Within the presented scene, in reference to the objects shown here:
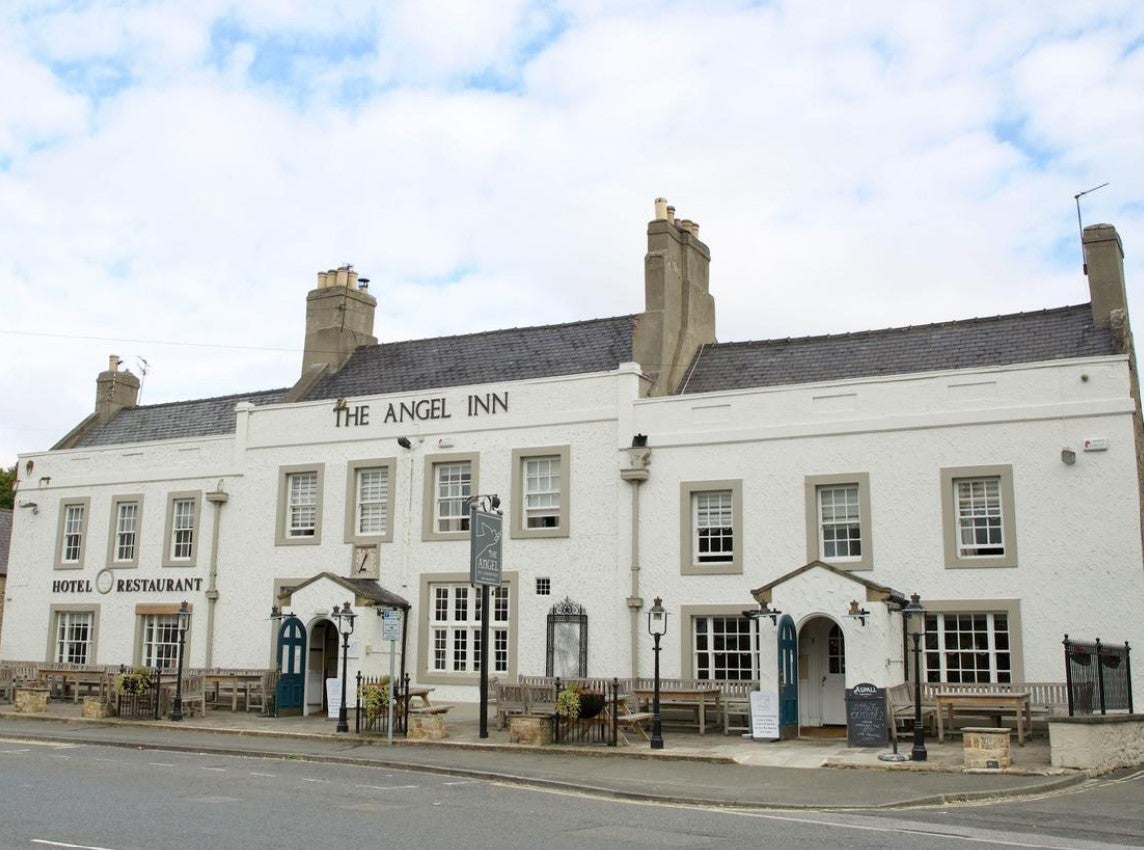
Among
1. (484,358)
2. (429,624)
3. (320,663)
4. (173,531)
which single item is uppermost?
(484,358)

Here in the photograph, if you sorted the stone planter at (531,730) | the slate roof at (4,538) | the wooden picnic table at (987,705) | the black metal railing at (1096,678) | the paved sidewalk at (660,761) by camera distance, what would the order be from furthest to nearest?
the slate roof at (4,538) → the stone planter at (531,730) → the wooden picnic table at (987,705) → the black metal railing at (1096,678) → the paved sidewalk at (660,761)

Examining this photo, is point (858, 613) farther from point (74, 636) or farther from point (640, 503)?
point (74, 636)

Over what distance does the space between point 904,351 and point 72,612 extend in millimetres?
23865

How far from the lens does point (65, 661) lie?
33.6 m

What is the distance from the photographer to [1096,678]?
733 inches

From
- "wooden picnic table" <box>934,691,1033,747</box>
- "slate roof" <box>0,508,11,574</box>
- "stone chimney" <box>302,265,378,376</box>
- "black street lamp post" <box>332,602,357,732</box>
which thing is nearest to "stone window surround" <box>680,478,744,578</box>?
"wooden picnic table" <box>934,691,1033,747</box>

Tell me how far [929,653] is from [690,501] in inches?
229

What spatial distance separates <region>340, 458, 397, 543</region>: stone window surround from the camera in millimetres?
28938

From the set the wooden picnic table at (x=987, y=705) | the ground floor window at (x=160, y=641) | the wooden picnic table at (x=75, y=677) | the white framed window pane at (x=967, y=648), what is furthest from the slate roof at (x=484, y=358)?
the wooden picnic table at (x=987, y=705)

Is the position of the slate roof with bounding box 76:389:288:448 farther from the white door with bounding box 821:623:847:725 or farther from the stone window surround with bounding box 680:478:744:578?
the white door with bounding box 821:623:847:725

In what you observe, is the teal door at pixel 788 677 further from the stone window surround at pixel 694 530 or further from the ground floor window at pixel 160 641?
the ground floor window at pixel 160 641

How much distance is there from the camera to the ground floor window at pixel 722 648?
24.6 metres

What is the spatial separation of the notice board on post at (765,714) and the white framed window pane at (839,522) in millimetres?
3722

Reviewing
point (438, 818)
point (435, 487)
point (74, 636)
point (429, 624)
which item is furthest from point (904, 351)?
point (74, 636)
